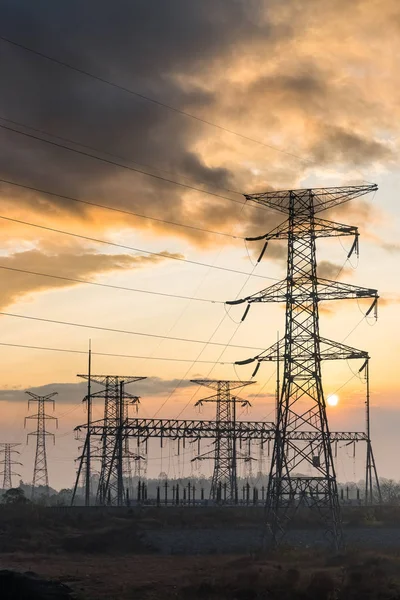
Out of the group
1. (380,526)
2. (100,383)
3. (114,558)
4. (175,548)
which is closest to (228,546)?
(175,548)

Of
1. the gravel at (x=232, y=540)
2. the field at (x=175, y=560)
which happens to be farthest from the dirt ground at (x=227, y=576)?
the gravel at (x=232, y=540)

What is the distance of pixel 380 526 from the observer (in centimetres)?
8156

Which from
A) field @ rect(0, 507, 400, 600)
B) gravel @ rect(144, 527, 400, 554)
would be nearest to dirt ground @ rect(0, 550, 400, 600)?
field @ rect(0, 507, 400, 600)

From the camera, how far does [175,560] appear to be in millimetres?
60875

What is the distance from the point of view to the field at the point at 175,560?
41906 millimetres

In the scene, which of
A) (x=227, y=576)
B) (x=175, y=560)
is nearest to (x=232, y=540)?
(x=175, y=560)

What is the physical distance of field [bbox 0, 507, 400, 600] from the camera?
137ft

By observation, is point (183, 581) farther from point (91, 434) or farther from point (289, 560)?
point (91, 434)

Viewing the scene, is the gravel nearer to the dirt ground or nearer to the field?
the field

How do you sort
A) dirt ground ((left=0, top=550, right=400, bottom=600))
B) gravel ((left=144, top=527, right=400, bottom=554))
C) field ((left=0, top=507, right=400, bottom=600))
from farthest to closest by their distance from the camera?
gravel ((left=144, top=527, right=400, bottom=554)) → field ((left=0, top=507, right=400, bottom=600)) → dirt ground ((left=0, top=550, right=400, bottom=600))

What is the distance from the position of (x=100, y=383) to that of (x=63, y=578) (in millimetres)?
45344

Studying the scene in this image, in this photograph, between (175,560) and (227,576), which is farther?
(175,560)

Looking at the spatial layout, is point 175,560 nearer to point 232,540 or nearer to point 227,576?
point 232,540

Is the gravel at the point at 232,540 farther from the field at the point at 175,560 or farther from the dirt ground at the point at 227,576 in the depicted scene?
the dirt ground at the point at 227,576
